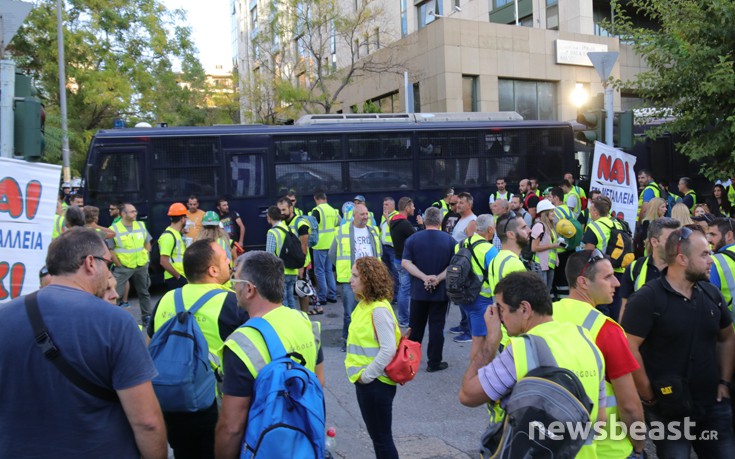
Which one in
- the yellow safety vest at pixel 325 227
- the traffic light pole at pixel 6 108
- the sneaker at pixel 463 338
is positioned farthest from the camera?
the yellow safety vest at pixel 325 227

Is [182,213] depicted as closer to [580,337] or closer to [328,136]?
[328,136]

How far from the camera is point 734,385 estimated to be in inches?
159

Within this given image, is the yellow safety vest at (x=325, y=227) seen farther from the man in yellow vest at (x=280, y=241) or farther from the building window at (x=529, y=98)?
the building window at (x=529, y=98)

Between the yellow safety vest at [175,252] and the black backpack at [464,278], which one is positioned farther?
the yellow safety vest at [175,252]

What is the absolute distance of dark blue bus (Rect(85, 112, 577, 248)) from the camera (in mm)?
11812

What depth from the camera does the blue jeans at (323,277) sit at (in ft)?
36.1

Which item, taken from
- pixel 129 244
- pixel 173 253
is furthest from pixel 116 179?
pixel 173 253

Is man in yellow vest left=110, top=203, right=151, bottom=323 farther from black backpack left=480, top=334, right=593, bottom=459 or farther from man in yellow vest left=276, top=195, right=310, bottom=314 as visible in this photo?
black backpack left=480, top=334, right=593, bottom=459

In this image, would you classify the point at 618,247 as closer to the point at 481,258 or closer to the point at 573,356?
the point at 481,258

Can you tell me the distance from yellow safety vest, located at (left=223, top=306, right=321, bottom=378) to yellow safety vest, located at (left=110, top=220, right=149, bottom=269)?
6.51 metres

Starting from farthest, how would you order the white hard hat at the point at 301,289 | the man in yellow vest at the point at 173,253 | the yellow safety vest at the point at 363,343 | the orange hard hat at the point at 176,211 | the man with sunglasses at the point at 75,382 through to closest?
the white hard hat at the point at 301,289 → the orange hard hat at the point at 176,211 → the man in yellow vest at the point at 173,253 → the yellow safety vest at the point at 363,343 → the man with sunglasses at the point at 75,382

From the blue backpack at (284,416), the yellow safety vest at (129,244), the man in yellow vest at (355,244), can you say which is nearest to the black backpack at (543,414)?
the blue backpack at (284,416)

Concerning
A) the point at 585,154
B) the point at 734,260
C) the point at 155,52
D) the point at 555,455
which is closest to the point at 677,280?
the point at 734,260

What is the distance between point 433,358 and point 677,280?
380 cm
